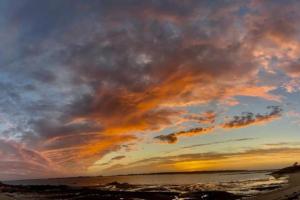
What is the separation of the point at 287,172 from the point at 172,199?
78.9m

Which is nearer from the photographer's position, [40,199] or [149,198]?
[149,198]

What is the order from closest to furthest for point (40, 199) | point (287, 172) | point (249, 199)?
point (249, 199)
point (40, 199)
point (287, 172)

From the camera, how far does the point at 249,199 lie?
1618 inches

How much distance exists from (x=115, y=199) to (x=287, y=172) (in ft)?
266

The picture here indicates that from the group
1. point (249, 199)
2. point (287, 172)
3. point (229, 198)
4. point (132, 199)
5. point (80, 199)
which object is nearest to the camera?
point (249, 199)

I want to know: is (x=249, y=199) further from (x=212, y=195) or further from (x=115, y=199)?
(x=115, y=199)

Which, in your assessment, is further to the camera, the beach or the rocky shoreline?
the rocky shoreline

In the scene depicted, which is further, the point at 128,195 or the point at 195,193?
the point at 128,195

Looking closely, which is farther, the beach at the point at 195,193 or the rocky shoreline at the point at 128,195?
the rocky shoreline at the point at 128,195

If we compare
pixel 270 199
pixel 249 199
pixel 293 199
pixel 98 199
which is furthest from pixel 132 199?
pixel 293 199

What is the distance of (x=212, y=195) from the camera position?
48.0m

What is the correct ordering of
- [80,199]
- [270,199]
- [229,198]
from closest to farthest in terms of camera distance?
[270,199] → [229,198] → [80,199]

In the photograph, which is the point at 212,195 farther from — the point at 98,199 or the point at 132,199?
the point at 98,199

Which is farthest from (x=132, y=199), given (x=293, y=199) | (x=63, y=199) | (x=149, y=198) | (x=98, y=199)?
(x=293, y=199)
